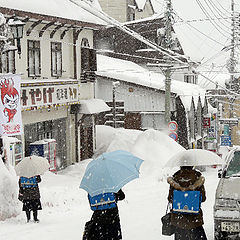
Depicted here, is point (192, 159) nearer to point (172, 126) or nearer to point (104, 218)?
point (104, 218)

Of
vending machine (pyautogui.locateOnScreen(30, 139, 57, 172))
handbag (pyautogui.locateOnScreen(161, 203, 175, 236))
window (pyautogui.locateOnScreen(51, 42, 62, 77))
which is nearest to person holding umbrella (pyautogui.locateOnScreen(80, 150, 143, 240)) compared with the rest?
handbag (pyautogui.locateOnScreen(161, 203, 175, 236))

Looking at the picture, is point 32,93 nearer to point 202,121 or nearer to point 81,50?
point 81,50

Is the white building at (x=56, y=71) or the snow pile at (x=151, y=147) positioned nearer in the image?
the white building at (x=56, y=71)

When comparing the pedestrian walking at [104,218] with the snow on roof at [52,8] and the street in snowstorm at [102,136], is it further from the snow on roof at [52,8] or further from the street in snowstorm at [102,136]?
the snow on roof at [52,8]

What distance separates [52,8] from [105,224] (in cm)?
1463

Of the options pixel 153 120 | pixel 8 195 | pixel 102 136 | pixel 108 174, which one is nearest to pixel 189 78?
pixel 153 120

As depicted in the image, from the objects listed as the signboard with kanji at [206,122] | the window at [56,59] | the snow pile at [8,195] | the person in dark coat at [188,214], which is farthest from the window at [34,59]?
the signboard with kanji at [206,122]

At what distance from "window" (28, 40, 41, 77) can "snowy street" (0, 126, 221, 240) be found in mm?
4386

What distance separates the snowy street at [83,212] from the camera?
9.91m

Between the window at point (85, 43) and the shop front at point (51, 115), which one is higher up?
the window at point (85, 43)

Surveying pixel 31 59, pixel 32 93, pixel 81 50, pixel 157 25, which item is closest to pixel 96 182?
pixel 32 93

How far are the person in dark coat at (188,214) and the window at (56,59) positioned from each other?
15644mm

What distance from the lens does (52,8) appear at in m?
20.4

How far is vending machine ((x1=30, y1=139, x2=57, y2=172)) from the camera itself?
2041cm
